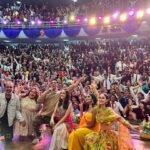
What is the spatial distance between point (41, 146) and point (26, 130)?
75cm

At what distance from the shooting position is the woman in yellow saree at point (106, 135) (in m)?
4.01

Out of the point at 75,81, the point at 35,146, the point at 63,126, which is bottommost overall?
the point at 35,146

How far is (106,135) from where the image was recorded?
404 centimetres

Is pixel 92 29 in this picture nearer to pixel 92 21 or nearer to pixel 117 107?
pixel 92 21

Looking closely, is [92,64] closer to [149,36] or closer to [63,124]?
[149,36]

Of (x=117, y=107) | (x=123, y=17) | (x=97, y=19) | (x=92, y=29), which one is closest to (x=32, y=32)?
(x=92, y=29)

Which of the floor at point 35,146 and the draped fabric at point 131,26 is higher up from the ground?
the draped fabric at point 131,26

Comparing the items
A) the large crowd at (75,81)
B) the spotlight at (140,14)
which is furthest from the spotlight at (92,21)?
the spotlight at (140,14)

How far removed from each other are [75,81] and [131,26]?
12.7m

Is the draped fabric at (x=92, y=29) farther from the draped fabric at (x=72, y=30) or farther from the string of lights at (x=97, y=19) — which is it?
the draped fabric at (x=72, y=30)

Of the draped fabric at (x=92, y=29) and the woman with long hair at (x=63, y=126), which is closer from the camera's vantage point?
the woman with long hair at (x=63, y=126)

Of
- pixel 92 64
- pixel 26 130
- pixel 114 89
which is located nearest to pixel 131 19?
pixel 92 64

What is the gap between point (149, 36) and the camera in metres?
21.2

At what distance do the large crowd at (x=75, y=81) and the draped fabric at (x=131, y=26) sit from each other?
0.93 metres
